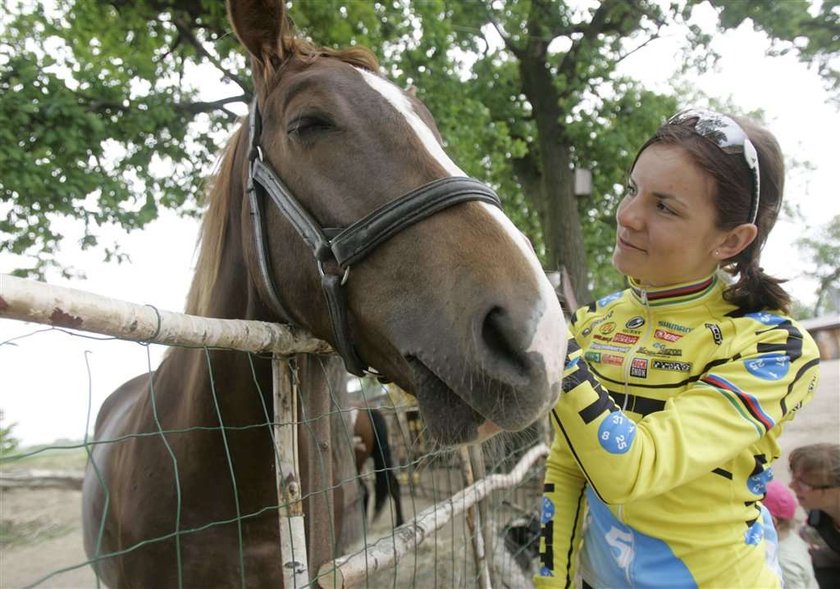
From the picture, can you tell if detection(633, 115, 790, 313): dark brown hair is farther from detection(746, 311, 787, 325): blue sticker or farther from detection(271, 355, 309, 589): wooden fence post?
detection(271, 355, 309, 589): wooden fence post

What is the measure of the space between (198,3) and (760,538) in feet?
21.8

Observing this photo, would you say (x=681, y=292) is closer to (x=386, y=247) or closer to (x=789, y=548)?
(x=386, y=247)

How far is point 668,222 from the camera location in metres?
1.36

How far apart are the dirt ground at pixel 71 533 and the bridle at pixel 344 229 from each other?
3.61 meters

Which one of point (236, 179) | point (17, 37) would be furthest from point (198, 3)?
point (236, 179)

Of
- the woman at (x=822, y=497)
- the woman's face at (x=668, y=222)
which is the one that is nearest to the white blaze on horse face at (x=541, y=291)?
the woman's face at (x=668, y=222)

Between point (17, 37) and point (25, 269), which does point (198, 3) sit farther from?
point (25, 269)

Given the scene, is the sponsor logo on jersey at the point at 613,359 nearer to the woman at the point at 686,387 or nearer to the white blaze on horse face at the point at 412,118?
the woman at the point at 686,387

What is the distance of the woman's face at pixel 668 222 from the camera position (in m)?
1.33

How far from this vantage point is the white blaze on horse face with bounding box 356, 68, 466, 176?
1281mm

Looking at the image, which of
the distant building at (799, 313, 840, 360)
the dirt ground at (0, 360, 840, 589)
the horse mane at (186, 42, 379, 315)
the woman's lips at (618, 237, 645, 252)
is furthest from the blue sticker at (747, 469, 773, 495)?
the distant building at (799, 313, 840, 360)

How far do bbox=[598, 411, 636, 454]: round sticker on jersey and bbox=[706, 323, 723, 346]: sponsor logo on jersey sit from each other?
1.28 ft

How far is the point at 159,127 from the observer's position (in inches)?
230

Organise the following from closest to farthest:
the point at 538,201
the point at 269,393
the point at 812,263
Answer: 1. the point at 269,393
2. the point at 538,201
3. the point at 812,263
